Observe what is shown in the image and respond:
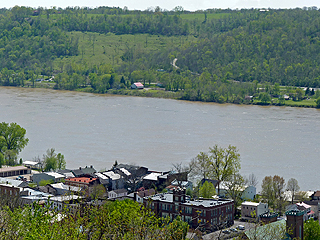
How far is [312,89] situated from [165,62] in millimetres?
19443

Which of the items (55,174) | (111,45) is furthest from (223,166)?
(111,45)

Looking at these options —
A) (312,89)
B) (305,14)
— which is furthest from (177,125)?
(305,14)

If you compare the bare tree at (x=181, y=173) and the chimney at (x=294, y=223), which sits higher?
the chimney at (x=294, y=223)

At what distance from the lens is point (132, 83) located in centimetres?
6038

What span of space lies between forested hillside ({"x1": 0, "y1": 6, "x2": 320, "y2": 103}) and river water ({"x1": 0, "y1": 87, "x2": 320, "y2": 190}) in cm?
932

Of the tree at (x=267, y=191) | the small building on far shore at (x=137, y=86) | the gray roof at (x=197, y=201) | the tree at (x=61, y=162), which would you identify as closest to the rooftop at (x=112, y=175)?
the tree at (x=61, y=162)

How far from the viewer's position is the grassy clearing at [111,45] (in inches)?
2798

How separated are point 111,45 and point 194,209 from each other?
60473 mm

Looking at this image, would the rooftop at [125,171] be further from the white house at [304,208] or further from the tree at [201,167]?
the white house at [304,208]

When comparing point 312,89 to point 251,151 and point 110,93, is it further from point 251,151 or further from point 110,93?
point 251,151

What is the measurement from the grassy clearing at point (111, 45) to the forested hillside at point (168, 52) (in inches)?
4.7

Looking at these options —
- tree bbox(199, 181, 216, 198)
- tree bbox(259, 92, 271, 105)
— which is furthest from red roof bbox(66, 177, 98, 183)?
tree bbox(259, 92, 271, 105)

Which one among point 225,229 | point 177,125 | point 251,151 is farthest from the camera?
point 177,125

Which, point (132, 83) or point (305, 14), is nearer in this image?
point (132, 83)
